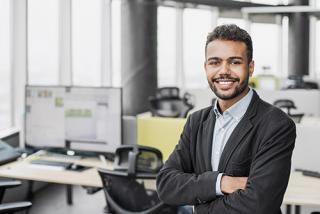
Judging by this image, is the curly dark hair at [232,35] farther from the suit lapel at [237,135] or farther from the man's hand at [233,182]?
the man's hand at [233,182]

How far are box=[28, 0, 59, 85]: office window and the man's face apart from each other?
146 inches

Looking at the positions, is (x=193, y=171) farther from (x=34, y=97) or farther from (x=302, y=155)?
(x=34, y=97)

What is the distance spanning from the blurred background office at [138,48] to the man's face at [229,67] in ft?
0.51

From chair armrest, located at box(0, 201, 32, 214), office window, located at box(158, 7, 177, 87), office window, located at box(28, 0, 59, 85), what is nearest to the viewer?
chair armrest, located at box(0, 201, 32, 214)

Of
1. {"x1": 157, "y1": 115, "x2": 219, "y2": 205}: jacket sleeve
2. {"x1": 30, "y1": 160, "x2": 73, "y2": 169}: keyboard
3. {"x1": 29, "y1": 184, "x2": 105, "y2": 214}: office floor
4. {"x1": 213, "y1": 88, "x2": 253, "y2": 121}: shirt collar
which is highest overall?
{"x1": 213, "y1": 88, "x2": 253, "y2": 121}: shirt collar

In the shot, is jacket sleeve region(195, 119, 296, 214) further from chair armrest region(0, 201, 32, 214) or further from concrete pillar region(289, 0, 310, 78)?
concrete pillar region(289, 0, 310, 78)

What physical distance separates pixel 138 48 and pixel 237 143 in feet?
19.8

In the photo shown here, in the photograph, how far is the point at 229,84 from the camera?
5.56 feet

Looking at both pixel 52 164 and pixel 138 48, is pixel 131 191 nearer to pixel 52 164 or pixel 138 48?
pixel 52 164

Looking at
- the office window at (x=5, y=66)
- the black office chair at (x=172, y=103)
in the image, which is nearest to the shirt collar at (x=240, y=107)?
the office window at (x=5, y=66)

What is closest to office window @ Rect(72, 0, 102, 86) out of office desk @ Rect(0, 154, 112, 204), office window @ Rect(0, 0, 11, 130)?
office window @ Rect(0, 0, 11, 130)

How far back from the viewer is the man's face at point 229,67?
168 centimetres

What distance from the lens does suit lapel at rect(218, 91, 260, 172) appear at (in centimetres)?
171

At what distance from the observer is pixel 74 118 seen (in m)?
3.56
